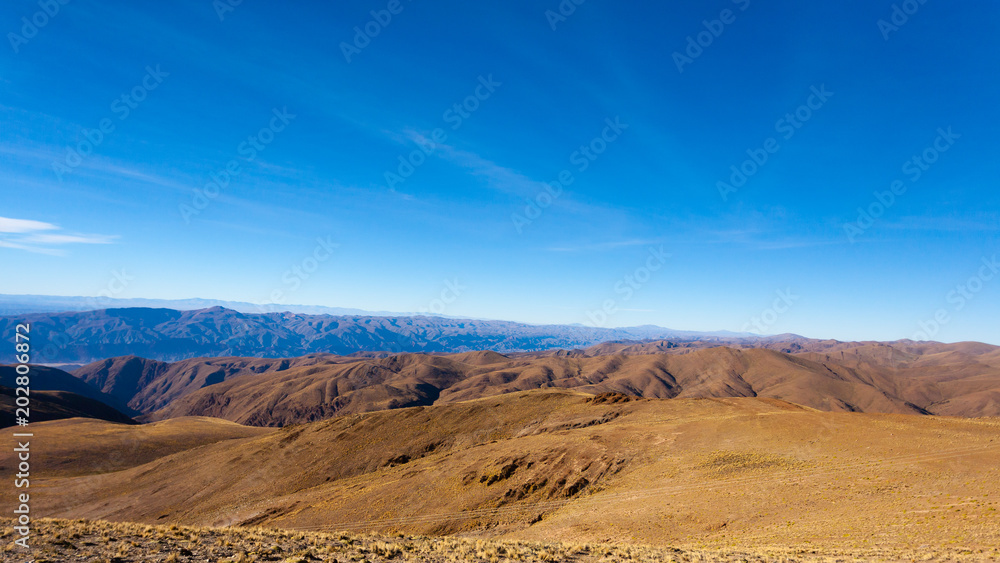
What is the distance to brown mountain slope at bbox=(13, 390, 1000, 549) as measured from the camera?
2319 centimetres

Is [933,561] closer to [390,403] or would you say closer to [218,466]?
[218,466]

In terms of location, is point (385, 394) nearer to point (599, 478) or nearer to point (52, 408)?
point (52, 408)

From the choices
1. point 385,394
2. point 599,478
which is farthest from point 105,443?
point 385,394

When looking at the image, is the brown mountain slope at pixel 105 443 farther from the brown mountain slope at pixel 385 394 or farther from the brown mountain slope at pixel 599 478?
the brown mountain slope at pixel 385 394

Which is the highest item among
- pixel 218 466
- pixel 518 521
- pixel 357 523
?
pixel 518 521

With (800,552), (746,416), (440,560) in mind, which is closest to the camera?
(440,560)

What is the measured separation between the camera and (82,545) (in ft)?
50.3

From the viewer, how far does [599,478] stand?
34.1 meters

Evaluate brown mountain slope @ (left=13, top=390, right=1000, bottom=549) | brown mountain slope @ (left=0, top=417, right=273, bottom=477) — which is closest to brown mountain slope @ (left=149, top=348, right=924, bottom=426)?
brown mountain slope @ (left=0, top=417, right=273, bottom=477)

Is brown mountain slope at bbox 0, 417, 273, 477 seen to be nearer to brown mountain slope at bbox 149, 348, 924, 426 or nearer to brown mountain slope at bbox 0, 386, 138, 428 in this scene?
brown mountain slope at bbox 0, 386, 138, 428

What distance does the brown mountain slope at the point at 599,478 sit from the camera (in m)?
23.2

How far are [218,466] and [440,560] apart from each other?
159 ft

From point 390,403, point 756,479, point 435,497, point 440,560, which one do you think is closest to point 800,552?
point 756,479

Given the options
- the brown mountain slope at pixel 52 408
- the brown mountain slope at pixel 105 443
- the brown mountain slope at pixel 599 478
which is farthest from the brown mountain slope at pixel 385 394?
the brown mountain slope at pixel 599 478
